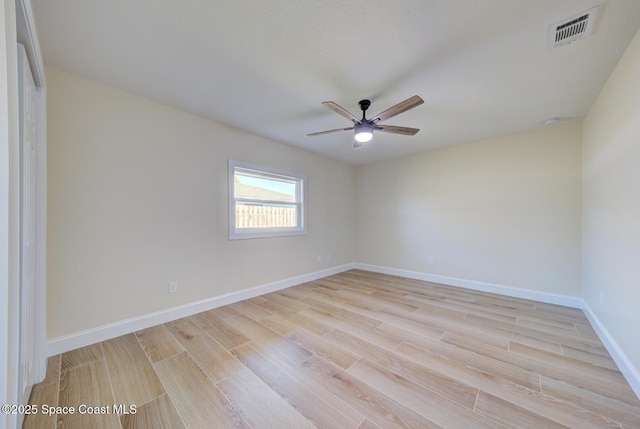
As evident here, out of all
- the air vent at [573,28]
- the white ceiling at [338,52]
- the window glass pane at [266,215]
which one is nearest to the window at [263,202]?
the window glass pane at [266,215]

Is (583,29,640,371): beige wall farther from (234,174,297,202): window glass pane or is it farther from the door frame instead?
(234,174,297,202): window glass pane

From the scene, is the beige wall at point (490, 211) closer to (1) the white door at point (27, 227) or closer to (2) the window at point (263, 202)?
(2) the window at point (263, 202)

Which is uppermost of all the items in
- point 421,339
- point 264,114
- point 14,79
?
point 264,114

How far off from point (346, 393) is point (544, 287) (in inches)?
133

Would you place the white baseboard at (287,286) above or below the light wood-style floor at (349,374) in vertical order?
above

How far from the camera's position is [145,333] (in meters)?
2.33

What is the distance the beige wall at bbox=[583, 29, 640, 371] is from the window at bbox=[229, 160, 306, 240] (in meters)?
3.57

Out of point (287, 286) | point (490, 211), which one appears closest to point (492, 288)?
point (490, 211)

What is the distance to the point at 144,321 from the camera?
242cm

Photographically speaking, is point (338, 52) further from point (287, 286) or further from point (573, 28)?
point (287, 286)

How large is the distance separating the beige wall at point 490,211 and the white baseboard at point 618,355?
87cm

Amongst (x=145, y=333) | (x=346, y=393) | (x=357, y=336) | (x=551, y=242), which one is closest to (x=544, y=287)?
(x=551, y=242)

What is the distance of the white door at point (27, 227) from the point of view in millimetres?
1298

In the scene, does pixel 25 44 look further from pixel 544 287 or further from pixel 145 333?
pixel 544 287
